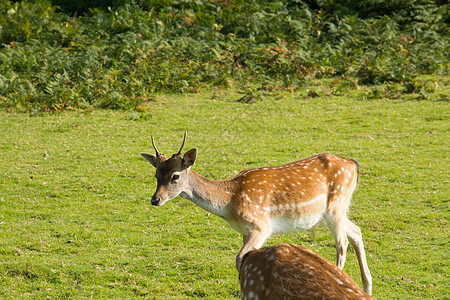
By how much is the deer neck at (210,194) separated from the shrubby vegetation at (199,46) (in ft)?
33.0

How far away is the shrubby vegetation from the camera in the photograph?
17578 mm

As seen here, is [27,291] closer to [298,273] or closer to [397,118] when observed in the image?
[298,273]

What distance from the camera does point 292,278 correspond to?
452cm

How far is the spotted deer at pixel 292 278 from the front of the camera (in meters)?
4.28

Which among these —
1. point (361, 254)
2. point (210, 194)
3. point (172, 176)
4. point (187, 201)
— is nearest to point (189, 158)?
point (172, 176)

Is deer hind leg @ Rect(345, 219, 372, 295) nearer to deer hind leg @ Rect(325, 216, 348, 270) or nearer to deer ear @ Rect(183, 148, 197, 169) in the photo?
deer hind leg @ Rect(325, 216, 348, 270)

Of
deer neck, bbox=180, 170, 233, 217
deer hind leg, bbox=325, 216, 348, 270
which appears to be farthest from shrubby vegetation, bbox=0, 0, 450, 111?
deer hind leg, bbox=325, 216, 348, 270

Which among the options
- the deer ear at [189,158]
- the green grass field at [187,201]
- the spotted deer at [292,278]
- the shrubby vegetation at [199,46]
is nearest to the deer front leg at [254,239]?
the green grass field at [187,201]

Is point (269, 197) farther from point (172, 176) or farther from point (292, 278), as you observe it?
point (292, 278)

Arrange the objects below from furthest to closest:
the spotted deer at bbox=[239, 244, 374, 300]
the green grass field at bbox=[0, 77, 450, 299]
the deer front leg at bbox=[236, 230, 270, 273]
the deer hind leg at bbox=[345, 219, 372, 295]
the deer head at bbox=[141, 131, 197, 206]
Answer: the green grass field at bbox=[0, 77, 450, 299]
the deer hind leg at bbox=[345, 219, 372, 295]
the deer head at bbox=[141, 131, 197, 206]
the deer front leg at bbox=[236, 230, 270, 273]
the spotted deer at bbox=[239, 244, 374, 300]

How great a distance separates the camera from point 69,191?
35.4ft

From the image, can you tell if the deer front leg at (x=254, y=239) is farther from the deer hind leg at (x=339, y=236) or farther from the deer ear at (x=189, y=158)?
the deer ear at (x=189, y=158)

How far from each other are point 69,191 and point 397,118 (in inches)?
355

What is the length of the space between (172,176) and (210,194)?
0.53 m
